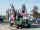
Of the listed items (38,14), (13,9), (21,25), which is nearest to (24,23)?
(21,25)

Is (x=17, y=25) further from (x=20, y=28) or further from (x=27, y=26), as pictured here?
(x=27, y=26)

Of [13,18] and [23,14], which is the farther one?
[13,18]

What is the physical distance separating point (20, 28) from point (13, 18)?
2181mm

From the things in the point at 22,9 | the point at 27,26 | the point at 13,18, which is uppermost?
the point at 22,9

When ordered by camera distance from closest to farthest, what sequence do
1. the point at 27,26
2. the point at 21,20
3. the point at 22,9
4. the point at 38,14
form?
the point at 21,20, the point at 22,9, the point at 27,26, the point at 38,14

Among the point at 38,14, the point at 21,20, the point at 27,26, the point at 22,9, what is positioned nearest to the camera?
the point at 21,20

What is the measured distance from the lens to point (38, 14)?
178ft

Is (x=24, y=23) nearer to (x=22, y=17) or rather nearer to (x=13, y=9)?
(x=22, y=17)

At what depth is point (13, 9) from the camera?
749 inches

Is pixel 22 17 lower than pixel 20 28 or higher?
higher

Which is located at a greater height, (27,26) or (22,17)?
(22,17)

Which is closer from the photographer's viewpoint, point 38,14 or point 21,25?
point 21,25

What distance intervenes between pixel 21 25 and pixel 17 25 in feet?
1.83

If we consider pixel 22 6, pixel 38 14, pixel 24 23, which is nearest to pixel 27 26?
pixel 24 23
